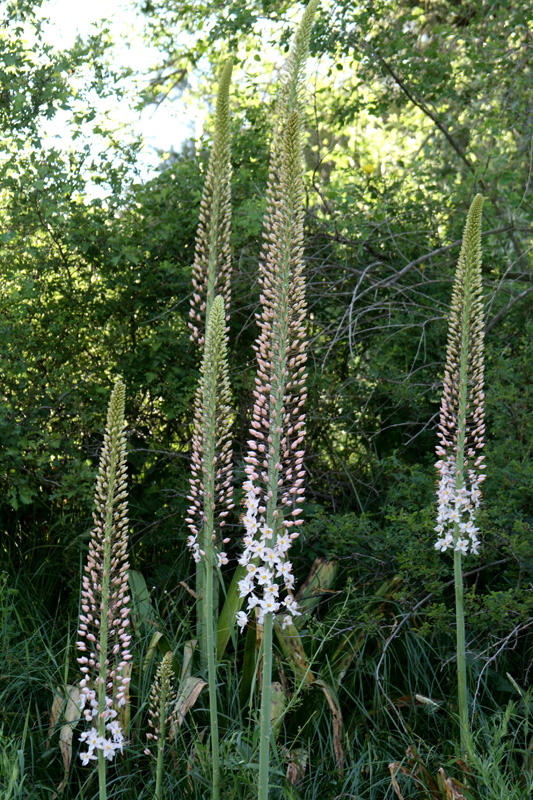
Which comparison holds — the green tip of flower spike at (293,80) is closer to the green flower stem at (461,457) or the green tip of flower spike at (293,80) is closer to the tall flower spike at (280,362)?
the tall flower spike at (280,362)

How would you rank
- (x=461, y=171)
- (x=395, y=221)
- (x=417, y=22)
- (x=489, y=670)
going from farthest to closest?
1. (x=417, y=22)
2. (x=461, y=171)
3. (x=395, y=221)
4. (x=489, y=670)

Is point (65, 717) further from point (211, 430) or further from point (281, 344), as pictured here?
point (281, 344)

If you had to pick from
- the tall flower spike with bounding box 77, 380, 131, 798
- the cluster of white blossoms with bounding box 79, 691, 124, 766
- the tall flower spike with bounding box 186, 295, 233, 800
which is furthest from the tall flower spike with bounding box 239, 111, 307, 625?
the cluster of white blossoms with bounding box 79, 691, 124, 766

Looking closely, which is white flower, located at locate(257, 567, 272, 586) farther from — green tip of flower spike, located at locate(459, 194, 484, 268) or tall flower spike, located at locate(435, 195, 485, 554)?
green tip of flower spike, located at locate(459, 194, 484, 268)

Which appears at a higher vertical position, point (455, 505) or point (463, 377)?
point (463, 377)

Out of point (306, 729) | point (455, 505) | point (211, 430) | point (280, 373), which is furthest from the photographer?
point (306, 729)

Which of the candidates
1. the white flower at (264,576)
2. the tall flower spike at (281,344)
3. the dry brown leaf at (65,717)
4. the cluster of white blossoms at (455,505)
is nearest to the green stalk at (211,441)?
the tall flower spike at (281,344)

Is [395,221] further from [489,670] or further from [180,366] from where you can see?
[489,670]

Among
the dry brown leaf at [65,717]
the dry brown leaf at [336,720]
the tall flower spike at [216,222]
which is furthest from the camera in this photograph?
the dry brown leaf at [336,720]

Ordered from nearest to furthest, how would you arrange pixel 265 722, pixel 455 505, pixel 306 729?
pixel 265 722 → pixel 455 505 → pixel 306 729

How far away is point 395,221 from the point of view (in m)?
7.09

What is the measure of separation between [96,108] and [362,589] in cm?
440

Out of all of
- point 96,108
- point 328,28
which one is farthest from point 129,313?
point 328,28

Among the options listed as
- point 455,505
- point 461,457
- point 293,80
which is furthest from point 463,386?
point 293,80
